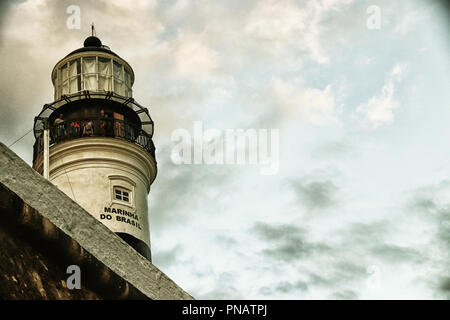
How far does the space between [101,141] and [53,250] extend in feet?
50.5

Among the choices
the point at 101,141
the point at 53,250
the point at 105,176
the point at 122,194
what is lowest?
the point at 53,250

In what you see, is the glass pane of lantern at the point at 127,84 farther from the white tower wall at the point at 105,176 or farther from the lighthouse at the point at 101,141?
the white tower wall at the point at 105,176

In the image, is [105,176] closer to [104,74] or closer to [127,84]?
[104,74]

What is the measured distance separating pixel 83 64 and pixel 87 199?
513 cm

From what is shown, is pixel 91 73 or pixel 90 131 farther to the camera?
pixel 91 73

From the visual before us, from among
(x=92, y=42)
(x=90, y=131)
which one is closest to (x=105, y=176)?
(x=90, y=131)

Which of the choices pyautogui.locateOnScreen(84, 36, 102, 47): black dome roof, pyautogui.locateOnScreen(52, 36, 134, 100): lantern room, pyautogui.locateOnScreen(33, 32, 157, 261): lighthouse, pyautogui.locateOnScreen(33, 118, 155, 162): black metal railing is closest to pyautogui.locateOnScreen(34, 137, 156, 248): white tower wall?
pyautogui.locateOnScreen(33, 32, 157, 261): lighthouse

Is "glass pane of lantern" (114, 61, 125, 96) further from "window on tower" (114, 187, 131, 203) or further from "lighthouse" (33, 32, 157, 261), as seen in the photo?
"window on tower" (114, 187, 131, 203)

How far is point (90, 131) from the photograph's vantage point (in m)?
20.9

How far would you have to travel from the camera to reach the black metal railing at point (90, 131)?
2092 cm

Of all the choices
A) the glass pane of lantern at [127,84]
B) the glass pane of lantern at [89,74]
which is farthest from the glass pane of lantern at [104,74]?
the glass pane of lantern at [127,84]
